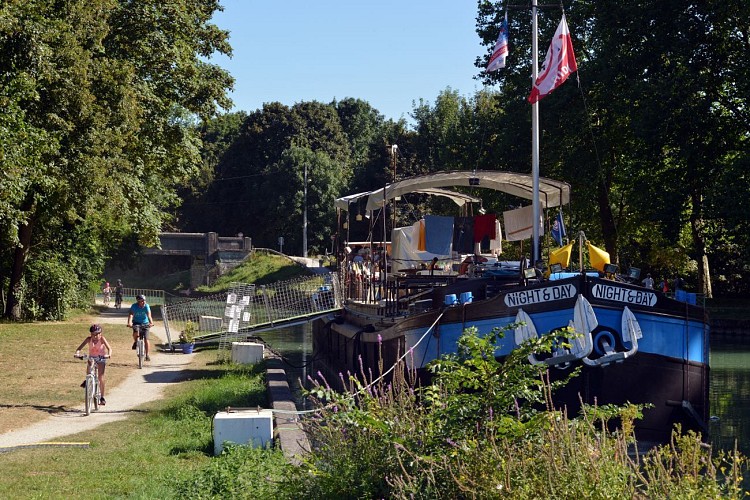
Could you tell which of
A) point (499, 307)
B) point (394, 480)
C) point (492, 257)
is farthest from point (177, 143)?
point (394, 480)

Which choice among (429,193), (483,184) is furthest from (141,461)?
(429,193)

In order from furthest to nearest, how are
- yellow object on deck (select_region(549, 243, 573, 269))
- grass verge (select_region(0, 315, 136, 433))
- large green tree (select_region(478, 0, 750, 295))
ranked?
large green tree (select_region(478, 0, 750, 295)) → yellow object on deck (select_region(549, 243, 573, 269)) → grass verge (select_region(0, 315, 136, 433))

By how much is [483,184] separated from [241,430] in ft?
41.1

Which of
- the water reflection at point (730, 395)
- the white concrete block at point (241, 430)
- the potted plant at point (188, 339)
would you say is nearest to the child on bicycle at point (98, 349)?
the white concrete block at point (241, 430)

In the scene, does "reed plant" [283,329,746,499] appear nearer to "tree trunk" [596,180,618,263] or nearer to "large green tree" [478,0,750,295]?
"large green tree" [478,0,750,295]

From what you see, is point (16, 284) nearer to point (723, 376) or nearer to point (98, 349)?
point (98, 349)

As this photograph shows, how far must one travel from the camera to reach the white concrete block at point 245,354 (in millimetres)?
24891

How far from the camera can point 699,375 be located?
17141 millimetres

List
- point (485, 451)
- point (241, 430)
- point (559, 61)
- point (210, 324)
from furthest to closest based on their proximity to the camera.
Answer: point (210, 324), point (559, 61), point (241, 430), point (485, 451)

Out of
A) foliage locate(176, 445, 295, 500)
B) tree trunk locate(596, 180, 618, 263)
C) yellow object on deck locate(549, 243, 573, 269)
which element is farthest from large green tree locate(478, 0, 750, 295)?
foliage locate(176, 445, 295, 500)

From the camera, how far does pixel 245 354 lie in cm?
2498

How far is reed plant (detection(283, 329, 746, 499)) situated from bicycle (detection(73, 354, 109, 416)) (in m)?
8.59

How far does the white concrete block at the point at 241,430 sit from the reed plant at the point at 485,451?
9.91 ft

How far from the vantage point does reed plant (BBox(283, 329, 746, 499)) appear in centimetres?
649
